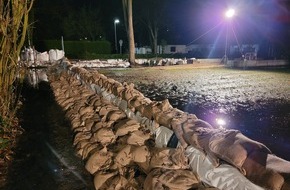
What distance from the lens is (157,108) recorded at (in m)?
4.05

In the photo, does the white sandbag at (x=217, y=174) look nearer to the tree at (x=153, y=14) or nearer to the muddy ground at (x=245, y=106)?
the muddy ground at (x=245, y=106)

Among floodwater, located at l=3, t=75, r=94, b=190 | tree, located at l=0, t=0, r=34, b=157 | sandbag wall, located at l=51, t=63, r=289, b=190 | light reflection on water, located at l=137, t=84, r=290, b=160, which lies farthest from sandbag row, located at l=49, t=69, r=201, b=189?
light reflection on water, located at l=137, t=84, r=290, b=160

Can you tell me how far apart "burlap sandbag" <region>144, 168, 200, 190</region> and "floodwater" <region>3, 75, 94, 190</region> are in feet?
3.04

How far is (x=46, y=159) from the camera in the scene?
4062mm

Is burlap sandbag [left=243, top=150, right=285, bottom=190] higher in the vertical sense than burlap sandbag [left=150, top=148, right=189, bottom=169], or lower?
higher

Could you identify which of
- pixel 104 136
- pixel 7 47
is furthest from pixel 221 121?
pixel 7 47

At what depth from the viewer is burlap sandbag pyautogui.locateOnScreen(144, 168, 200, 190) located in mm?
2572

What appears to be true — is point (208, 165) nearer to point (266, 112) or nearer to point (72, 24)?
point (266, 112)

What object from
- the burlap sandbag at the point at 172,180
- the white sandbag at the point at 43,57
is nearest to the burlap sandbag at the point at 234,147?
the burlap sandbag at the point at 172,180

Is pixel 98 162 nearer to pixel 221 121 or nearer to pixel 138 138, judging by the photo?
pixel 138 138

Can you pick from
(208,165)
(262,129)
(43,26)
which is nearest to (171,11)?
(43,26)

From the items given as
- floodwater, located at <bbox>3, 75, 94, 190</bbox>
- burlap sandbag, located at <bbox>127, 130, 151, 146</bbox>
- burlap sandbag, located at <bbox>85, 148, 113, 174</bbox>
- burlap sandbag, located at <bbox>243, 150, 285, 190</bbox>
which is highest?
burlap sandbag, located at <bbox>243, 150, 285, 190</bbox>

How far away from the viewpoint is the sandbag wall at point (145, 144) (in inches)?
89.7

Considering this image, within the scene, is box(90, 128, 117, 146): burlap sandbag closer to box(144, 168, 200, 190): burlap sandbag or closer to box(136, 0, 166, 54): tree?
box(144, 168, 200, 190): burlap sandbag
